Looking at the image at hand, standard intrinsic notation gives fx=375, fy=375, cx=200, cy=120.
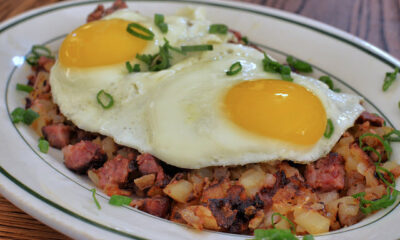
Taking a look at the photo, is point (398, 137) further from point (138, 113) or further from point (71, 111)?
point (71, 111)

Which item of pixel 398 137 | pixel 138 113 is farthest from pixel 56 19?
pixel 398 137

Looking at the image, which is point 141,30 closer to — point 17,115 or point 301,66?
point 17,115

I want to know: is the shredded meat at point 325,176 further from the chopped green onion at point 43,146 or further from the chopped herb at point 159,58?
the chopped green onion at point 43,146

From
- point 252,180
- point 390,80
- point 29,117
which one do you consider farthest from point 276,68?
point 29,117

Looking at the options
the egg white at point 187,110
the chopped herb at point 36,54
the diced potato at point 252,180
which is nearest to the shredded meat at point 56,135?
the egg white at point 187,110

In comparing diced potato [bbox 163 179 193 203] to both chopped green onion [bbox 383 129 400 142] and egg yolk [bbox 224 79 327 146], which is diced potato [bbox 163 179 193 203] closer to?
egg yolk [bbox 224 79 327 146]
